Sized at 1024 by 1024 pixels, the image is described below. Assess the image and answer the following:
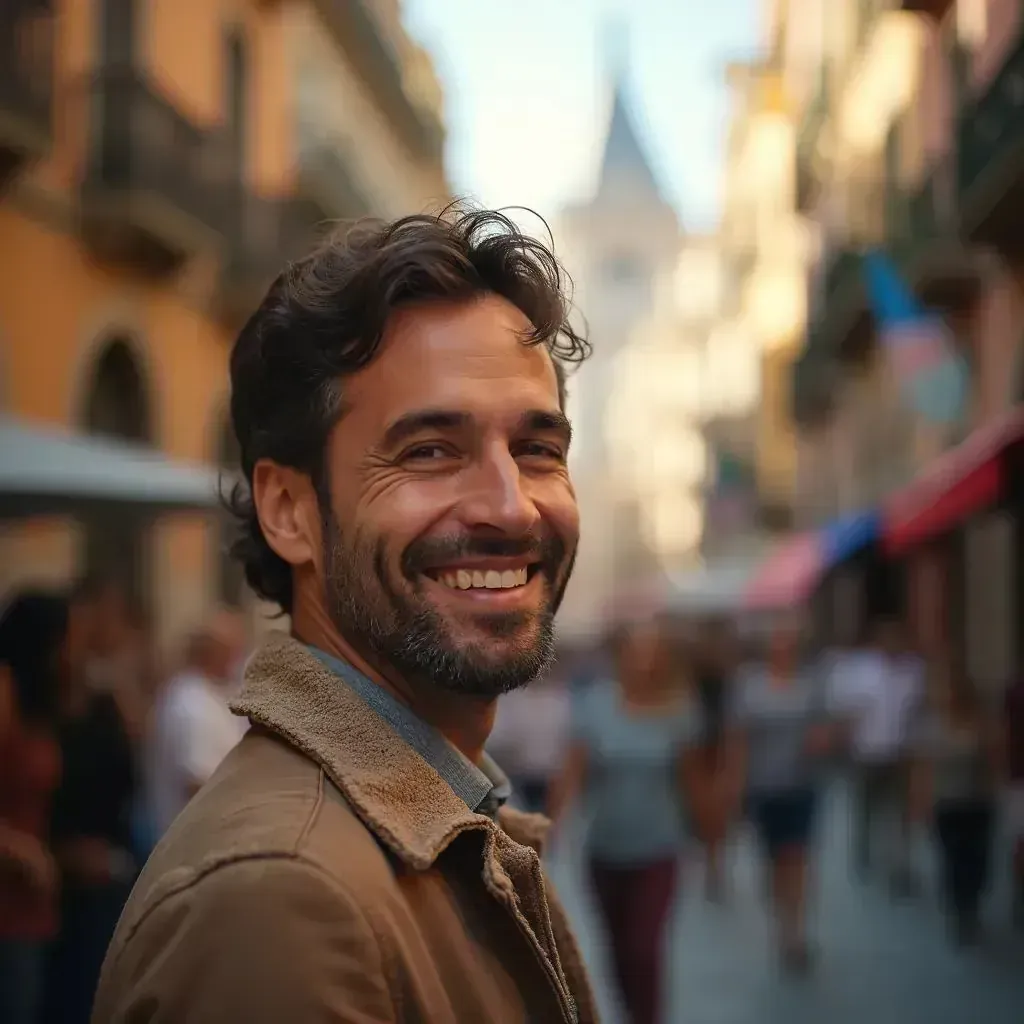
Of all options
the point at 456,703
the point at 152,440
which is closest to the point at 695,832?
the point at 456,703

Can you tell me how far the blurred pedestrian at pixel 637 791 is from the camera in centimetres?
569

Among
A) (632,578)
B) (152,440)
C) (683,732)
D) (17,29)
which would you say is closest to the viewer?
(683,732)

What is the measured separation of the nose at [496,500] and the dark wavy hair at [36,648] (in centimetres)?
336

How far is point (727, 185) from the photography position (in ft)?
151

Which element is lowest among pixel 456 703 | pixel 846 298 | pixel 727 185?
pixel 456 703

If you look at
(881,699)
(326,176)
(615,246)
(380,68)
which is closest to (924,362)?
(881,699)

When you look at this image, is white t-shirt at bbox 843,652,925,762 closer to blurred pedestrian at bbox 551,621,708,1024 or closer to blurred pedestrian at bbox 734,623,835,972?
blurred pedestrian at bbox 734,623,835,972

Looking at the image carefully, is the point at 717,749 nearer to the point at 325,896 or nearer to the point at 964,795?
the point at 964,795

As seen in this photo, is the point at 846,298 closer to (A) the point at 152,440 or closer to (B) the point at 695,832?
(A) the point at 152,440

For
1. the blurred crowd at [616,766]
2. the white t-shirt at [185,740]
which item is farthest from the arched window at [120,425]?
the white t-shirt at [185,740]

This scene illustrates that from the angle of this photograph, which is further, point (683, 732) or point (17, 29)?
point (17, 29)

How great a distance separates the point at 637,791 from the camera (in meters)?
5.90

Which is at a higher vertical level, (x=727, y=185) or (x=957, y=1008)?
(x=727, y=185)

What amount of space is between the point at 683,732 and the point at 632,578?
231 feet
